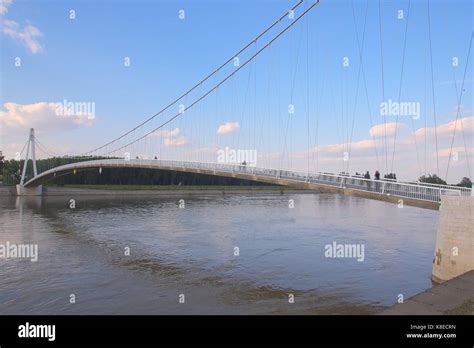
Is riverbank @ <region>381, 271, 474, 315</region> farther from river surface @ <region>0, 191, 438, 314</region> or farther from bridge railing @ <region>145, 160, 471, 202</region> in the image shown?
bridge railing @ <region>145, 160, 471, 202</region>

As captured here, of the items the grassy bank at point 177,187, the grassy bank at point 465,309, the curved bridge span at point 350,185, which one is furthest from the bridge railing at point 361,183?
the grassy bank at point 177,187

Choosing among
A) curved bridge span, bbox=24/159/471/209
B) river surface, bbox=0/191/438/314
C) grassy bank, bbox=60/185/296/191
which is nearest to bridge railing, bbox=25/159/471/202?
curved bridge span, bbox=24/159/471/209

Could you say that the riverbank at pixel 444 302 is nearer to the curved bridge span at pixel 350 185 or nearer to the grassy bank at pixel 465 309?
the grassy bank at pixel 465 309

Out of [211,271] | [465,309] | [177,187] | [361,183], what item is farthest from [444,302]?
→ [177,187]

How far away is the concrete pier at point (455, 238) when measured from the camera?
35.6 ft

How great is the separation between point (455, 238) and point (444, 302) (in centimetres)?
342

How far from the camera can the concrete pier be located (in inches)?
427

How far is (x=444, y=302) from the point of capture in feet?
27.4

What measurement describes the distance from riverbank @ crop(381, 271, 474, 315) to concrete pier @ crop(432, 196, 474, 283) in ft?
3.65

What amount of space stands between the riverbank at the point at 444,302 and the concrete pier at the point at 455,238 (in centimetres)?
111

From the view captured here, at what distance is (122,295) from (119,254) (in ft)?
20.2

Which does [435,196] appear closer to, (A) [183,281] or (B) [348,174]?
(B) [348,174]

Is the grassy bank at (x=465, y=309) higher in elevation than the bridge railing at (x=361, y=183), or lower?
lower

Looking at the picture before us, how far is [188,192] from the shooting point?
72.5 metres
